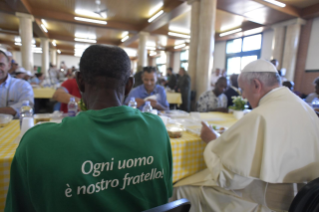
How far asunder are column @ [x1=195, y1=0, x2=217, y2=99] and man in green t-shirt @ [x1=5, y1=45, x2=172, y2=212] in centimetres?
632

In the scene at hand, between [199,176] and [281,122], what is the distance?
0.88 metres

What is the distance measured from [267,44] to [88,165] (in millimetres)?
12210

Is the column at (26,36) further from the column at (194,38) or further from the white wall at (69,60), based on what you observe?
the white wall at (69,60)

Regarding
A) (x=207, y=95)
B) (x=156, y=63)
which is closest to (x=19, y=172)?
(x=207, y=95)

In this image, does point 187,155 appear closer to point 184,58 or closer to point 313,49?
point 313,49

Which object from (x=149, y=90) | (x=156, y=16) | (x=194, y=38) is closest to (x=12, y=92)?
(x=149, y=90)

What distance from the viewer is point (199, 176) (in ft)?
5.94

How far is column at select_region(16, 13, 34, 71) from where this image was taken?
889cm

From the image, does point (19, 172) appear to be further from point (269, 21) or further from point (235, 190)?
point (269, 21)

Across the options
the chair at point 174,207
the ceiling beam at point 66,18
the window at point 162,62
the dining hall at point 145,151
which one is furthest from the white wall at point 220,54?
the chair at point 174,207

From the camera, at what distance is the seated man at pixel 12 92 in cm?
243

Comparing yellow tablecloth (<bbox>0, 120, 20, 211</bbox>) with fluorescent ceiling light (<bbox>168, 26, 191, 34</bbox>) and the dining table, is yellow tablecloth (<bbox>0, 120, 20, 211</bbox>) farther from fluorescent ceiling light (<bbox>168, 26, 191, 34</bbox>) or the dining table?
fluorescent ceiling light (<bbox>168, 26, 191, 34</bbox>)

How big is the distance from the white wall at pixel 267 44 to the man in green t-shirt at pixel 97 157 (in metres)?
11.6

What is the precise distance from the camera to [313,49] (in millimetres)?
6828
